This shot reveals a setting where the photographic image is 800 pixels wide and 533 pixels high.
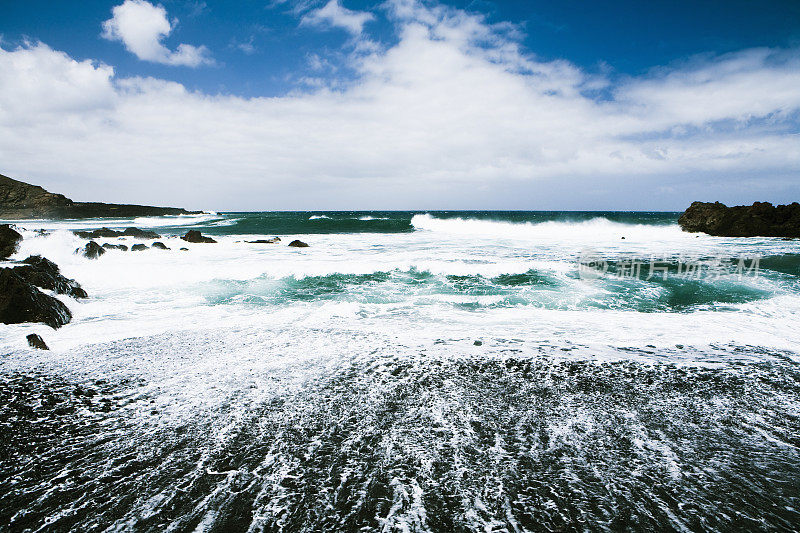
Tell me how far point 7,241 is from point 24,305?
33.7ft

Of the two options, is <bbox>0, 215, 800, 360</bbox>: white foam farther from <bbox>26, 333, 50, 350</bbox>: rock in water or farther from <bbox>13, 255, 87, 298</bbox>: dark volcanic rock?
<bbox>13, 255, 87, 298</bbox>: dark volcanic rock

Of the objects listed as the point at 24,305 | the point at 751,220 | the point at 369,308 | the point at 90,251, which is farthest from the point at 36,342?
the point at 751,220

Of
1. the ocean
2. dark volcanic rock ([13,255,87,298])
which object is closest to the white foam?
the ocean

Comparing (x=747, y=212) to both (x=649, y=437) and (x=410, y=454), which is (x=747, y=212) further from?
(x=410, y=454)

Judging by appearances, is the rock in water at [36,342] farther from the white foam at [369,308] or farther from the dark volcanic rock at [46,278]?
the dark volcanic rock at [46,278]

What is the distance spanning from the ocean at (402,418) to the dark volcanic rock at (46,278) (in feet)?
2.10

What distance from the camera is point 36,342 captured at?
5531 mm

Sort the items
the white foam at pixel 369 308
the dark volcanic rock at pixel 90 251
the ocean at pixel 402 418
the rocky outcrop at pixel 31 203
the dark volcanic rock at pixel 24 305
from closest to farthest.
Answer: the ocean at pixel 402 418 < the white foam at pixel 369 308 < the dark volcanic rock at pixel 24 305 < the dark volcanic rock at pixel 90 251 < the rocky outcrop at pixel 31 203

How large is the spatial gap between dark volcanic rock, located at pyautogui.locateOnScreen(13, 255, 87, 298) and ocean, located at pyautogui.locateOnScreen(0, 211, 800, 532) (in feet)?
2.10

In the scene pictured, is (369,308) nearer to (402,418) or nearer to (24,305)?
(402,418)

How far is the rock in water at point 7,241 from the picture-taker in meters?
13.2

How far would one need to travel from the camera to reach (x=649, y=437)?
3.34 m

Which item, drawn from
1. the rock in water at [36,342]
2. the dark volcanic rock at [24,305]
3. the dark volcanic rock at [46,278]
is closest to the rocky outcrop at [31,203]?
the dark volcanic rock at [46,278]

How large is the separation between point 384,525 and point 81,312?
334 inches
